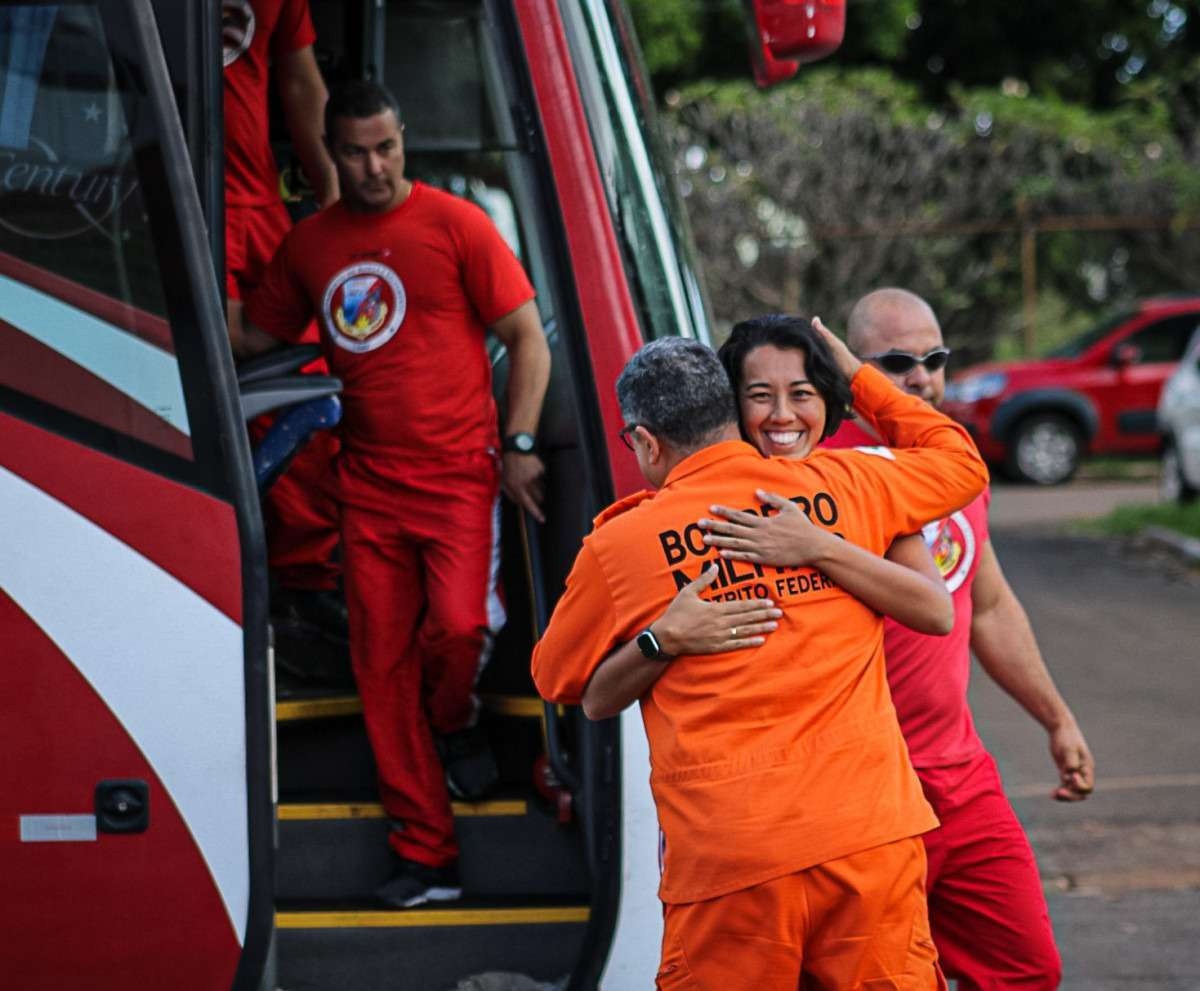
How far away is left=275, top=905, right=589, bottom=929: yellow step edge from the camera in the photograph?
3.47m

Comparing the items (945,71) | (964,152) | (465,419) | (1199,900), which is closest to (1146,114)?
(964,152)

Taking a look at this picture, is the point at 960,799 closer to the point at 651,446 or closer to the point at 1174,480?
the point at 651,446

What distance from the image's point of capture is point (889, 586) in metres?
2.65

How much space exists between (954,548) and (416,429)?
3.85ft

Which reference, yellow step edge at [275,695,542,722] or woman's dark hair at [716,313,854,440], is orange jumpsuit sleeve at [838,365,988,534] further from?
yellow step edge at [275,695,542,722]

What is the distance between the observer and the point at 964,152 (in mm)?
21938

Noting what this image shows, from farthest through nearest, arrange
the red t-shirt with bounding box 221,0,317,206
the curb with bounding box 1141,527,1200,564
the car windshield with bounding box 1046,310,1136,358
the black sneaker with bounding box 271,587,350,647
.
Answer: the car windshield with bounding box 1046,310,1136,358, the curb with bounding box 1141,527,1200,564, the black sneaker with bounding box 271,587,350,647, the red t-shirt with bounding box 221,0,317,206

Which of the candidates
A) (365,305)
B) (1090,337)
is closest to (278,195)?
(365,305)

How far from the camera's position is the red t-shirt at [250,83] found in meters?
4.11

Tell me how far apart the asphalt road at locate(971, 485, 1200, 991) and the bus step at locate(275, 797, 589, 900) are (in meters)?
1.83

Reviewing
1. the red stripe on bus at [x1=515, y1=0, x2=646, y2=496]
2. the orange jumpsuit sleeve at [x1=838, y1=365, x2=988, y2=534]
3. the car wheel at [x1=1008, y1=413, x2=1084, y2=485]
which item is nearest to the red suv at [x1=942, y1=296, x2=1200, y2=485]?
the car wheel at [x1=1008, y1=413, x2=1084, y2=485]

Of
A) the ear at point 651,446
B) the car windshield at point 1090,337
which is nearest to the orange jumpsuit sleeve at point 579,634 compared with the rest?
the ear at point 651,446

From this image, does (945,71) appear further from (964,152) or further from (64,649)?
(64,649)

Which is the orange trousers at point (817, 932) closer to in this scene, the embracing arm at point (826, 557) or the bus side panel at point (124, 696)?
the embracing arm at point (826, 557)
